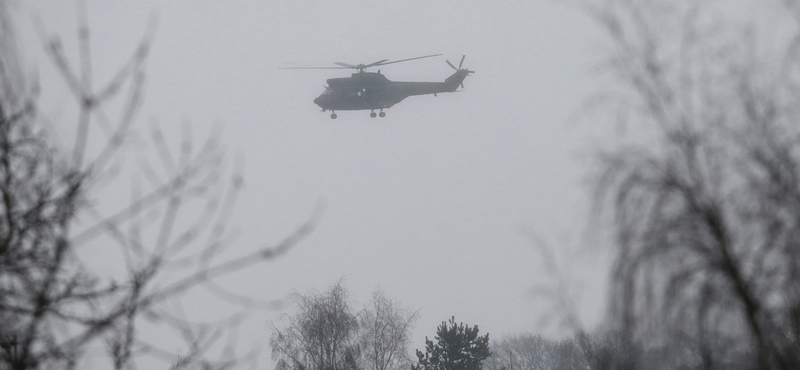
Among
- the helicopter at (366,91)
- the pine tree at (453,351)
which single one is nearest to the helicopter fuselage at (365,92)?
the helicopter at (366,91)

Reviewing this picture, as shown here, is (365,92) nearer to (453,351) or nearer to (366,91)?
(366,91)

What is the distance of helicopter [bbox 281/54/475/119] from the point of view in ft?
114

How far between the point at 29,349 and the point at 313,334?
91.5 feet

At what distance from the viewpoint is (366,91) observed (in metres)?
35.3

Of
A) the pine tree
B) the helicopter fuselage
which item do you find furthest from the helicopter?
the pine tree

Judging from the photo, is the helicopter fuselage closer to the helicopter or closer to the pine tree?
the helicopter

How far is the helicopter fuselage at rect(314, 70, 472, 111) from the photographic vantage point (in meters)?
34.7

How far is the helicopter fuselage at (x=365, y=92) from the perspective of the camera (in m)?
34.7

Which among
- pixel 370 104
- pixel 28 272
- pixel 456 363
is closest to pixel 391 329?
pixel 456 363

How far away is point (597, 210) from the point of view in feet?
22.3

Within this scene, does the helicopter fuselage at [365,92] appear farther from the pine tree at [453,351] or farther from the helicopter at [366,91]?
the pine tree at [453,351]

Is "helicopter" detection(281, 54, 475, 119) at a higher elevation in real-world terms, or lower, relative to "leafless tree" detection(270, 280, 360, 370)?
higher

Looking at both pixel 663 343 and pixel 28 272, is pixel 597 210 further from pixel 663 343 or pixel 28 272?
pixel 28 272

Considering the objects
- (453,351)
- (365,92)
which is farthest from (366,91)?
(453,351)
